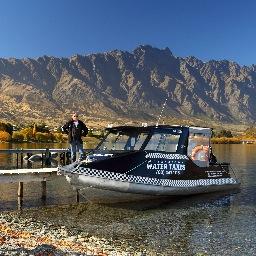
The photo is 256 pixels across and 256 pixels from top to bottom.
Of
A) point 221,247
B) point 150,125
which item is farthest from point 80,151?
point 221,247

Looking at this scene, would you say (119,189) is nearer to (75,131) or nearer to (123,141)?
(123,141)

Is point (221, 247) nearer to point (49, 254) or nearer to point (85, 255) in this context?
point (85, 255)

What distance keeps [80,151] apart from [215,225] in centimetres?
925

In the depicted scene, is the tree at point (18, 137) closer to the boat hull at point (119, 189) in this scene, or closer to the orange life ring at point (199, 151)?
the orange life ring at point (199, 151)

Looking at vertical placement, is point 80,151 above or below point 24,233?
above

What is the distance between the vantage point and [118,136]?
25719mm

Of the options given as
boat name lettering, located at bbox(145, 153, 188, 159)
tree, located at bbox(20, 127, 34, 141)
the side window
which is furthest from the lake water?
tree, located at bbox(20, 127, 34, 141)

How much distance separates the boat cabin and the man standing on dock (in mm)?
1154

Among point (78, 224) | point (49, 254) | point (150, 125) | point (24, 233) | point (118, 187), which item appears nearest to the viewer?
point (49, 254)

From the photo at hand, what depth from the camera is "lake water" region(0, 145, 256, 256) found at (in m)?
16.5

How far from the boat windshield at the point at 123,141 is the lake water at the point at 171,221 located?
3.25 metres

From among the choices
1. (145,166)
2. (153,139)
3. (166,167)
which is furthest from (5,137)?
(145,166)

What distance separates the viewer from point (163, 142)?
24.3 meters

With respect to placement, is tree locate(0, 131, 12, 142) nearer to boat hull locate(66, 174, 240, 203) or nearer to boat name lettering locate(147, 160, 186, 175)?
boat hull locate(66, 174, 240, 203)
